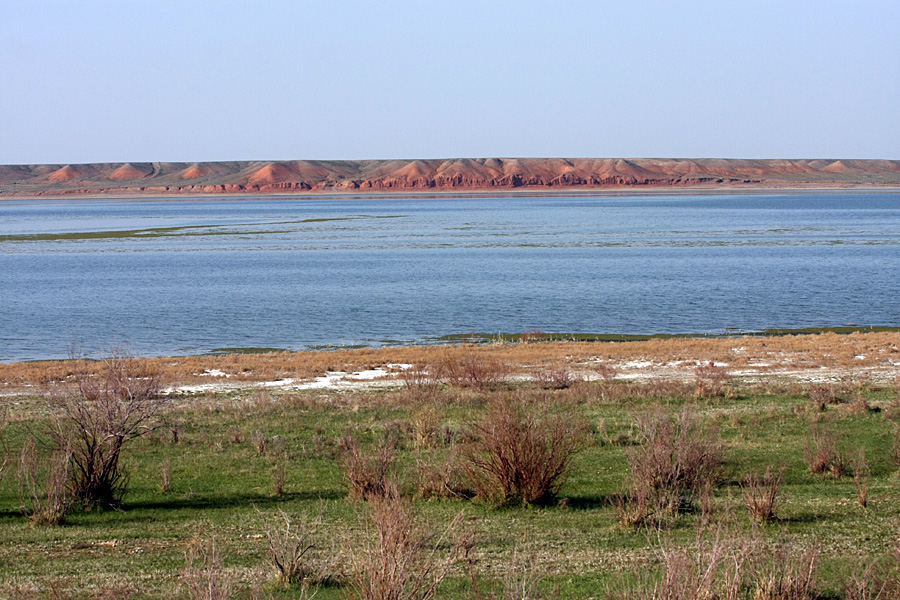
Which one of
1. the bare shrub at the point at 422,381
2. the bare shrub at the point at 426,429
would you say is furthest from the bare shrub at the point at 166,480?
the bare shrub at the point at 422,381

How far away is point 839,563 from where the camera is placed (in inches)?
294

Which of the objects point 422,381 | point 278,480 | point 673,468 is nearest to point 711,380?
point 422,381

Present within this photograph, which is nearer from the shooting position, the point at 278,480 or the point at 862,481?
the point at 862,481

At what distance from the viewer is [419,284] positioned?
46688 millimetres

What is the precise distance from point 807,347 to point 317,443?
17.8 meters

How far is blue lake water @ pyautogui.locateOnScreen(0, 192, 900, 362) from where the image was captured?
110 feet

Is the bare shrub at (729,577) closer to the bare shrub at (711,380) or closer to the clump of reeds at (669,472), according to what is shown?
the clump of reeds at (669,472)

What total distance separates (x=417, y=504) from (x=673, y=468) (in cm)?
294

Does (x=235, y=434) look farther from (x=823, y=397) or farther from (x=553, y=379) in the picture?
(x=823, y=397)

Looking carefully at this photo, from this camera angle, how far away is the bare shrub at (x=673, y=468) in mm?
9297

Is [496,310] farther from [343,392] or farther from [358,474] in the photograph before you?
[358,474]

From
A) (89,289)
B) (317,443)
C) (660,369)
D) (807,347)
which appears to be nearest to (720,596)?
(317,443)

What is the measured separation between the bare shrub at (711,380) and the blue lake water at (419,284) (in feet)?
38.8

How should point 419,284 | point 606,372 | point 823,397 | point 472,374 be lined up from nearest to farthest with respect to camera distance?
point 823,397 < point 472,374 < point 606,372 < point 419,284
